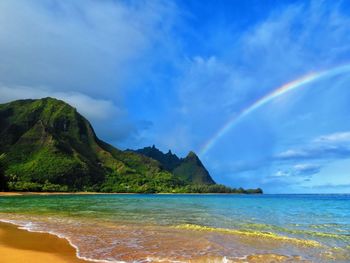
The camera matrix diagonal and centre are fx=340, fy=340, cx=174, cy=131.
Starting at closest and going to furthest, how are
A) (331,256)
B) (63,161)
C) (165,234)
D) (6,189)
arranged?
1. (331,256)
2. (165,234)
3. (6,189)
4. (63,161)

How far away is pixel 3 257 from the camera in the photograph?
11609 millimetres

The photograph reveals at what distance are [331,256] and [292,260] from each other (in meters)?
2.20

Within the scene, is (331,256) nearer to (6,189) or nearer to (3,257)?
(3,257)

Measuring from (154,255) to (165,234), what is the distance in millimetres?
5929

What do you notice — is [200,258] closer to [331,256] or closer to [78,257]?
[78,257]

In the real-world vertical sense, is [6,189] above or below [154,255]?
above

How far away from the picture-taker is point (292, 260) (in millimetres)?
12680

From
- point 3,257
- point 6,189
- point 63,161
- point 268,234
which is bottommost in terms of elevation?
point 3,257

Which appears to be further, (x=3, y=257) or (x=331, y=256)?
(x=331, y=256)

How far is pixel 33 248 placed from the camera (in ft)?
45.5

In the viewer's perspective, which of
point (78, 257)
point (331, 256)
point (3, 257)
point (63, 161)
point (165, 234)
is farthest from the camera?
point (63, 161)

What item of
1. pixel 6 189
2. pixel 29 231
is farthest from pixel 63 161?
pixel 29 231

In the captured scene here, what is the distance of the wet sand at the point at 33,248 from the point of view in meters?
11.6

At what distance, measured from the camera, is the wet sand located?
458 inches
